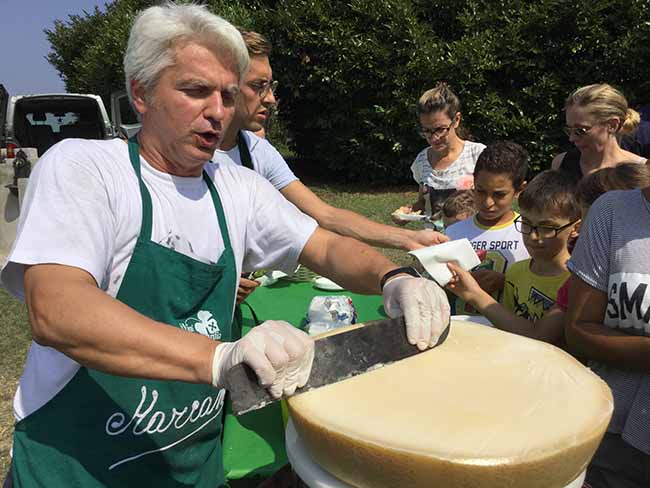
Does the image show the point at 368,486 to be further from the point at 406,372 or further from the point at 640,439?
the point at 640,439

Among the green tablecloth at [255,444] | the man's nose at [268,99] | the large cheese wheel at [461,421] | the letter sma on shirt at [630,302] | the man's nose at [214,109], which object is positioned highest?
the man's nose at [214,109]

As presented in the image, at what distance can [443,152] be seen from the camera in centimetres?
404

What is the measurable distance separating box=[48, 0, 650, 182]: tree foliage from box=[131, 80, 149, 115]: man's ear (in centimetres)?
842

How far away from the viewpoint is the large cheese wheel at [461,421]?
2.98 feet

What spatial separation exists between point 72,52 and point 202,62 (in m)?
28.3

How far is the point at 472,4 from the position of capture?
9.48m

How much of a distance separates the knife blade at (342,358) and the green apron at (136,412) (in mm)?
419

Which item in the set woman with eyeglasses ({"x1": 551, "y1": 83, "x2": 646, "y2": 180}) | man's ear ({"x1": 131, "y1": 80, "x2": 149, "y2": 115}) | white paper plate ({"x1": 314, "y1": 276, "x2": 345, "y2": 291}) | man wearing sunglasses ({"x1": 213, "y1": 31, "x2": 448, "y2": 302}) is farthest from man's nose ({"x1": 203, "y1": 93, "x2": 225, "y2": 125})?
woman with eyeglasses ({"x1": 551, "y1": 83, "x2": 646, "y2": 180})

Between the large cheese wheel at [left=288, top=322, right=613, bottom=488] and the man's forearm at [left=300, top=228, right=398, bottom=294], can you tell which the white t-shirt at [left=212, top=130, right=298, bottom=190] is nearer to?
the man's forearm at [left=300, top=228, right=398, bottom=294]

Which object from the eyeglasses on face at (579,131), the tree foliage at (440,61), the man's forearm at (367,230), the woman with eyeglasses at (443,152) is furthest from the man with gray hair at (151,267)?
the tree foliage at (440,61)

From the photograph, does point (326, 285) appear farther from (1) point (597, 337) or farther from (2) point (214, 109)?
(2) point (214, 109)

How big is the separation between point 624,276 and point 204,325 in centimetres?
114

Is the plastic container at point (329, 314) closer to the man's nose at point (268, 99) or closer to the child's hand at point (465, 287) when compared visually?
the child's hand at point (465, 287)

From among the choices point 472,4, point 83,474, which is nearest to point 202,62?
point 83,474
